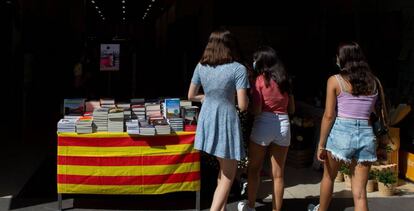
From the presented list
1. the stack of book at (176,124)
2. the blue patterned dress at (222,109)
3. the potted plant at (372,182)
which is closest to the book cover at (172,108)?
the stack of book at (176,124)

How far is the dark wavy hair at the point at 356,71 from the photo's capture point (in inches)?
165

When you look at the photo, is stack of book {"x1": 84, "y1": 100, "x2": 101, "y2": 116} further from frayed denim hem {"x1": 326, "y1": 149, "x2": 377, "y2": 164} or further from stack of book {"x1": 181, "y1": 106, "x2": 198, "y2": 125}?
frayed denim hem {"x1": 326, "y1": 149, "x2": 377, "y2": 164}

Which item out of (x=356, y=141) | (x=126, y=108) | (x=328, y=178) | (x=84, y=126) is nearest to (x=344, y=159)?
(x=356, y=141)

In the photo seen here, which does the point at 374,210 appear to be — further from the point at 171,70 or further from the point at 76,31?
the point at 76,31

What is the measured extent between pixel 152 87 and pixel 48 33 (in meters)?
3.92

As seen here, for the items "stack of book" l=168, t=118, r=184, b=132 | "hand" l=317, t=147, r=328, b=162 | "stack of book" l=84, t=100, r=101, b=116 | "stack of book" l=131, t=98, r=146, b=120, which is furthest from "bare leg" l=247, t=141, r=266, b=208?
"stack of book" l=84, t=100, r=101, b=116

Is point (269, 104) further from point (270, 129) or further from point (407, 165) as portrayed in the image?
point (407, 165)

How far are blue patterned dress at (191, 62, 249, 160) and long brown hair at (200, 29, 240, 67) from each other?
0.04 metres

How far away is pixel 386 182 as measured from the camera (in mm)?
5715

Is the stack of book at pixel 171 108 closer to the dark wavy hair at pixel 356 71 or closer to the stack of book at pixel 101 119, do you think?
the stack of book at pixel 101 119

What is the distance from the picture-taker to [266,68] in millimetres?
4523

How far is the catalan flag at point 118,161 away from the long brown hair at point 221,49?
0.94m

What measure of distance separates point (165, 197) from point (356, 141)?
2131 millimetres

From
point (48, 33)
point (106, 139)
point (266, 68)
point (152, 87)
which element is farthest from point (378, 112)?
point (48, 33)
